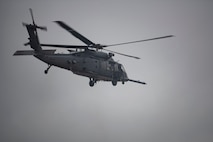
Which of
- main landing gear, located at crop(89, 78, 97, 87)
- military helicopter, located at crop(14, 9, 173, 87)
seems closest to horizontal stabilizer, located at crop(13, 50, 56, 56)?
military helicopter, located at crop(14, 9, 173, 87)

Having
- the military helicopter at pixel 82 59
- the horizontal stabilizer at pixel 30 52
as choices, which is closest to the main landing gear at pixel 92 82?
the military helicopter at pixel 82 59

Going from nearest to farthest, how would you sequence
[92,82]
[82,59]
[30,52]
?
1. [30,52]
2. [82,59]
3. [92,82]

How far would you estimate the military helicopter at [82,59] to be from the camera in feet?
129

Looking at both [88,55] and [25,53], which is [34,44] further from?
[88,55]

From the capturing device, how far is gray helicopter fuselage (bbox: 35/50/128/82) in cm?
4019

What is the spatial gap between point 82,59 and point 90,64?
1403 mm

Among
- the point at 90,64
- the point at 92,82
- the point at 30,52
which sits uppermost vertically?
the point at 30,52

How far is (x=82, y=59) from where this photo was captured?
42406 mm

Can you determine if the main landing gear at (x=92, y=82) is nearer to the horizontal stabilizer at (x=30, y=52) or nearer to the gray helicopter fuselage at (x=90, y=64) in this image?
the gray helicopter fuselage at (x=90, y=64)

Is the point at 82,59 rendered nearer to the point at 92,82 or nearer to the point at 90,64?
the point at 90,64

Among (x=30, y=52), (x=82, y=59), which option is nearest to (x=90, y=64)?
(x=82, y=59)

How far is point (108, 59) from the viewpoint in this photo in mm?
46312

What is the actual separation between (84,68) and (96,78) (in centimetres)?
359

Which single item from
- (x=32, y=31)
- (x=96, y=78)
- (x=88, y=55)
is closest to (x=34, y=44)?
(x=32, y=31)
